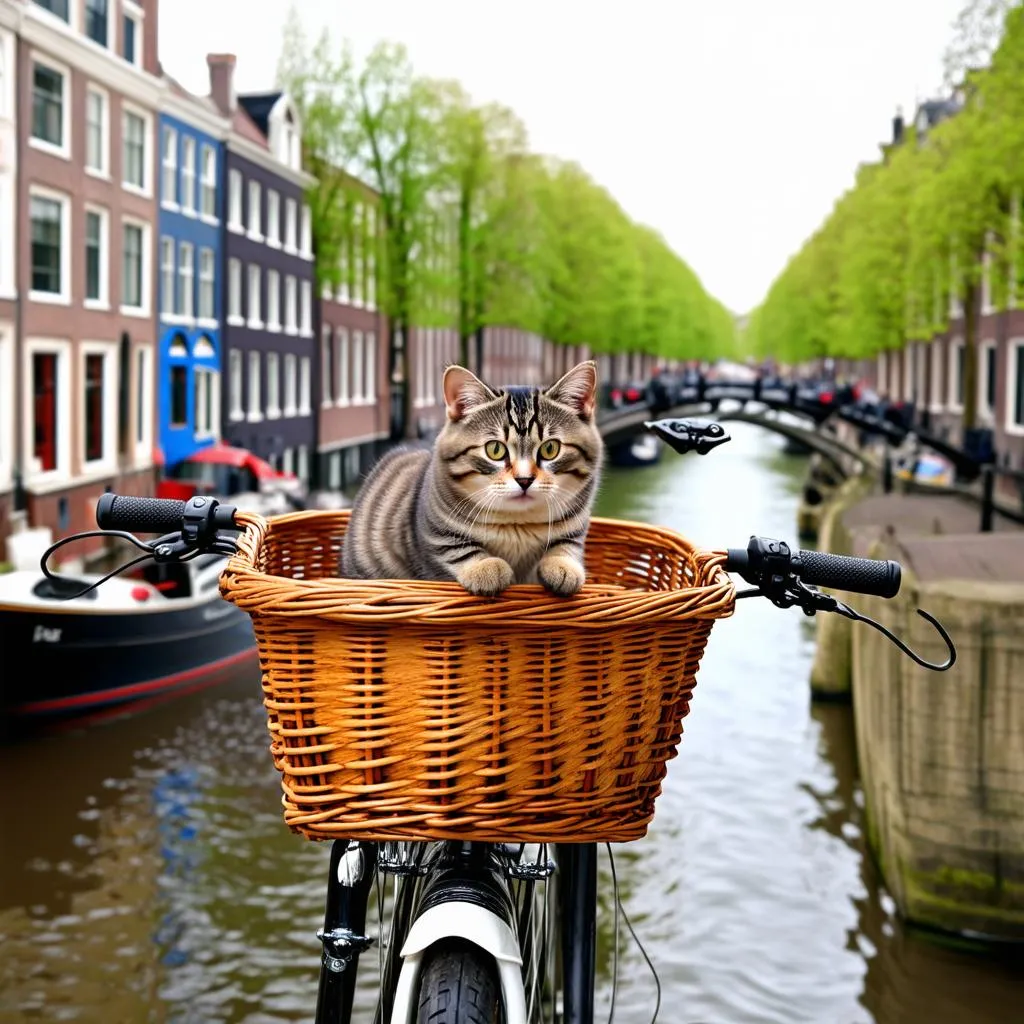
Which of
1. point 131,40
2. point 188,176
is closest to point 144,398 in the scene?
point 188,176

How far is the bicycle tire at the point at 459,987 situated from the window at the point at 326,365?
36.4 meters

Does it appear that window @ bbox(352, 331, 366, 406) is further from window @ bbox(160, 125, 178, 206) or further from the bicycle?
the bicycle

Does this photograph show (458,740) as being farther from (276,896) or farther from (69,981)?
(276,896)

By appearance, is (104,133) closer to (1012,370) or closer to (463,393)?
(1012,370)

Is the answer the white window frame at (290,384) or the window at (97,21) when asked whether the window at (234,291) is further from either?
A: the window at (97,21)

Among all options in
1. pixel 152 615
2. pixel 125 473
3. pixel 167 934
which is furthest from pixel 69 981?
pixel 125 473

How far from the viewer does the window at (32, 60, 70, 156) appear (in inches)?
843

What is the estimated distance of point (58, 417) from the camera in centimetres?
2244

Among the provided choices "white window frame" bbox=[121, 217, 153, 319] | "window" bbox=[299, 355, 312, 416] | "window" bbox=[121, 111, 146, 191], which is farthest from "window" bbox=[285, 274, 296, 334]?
"window" bbox=[121, 111, 146, 191]

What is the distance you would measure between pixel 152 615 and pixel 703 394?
16.5 m

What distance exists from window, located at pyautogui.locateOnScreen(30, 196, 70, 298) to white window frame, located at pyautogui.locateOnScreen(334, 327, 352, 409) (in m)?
17.4

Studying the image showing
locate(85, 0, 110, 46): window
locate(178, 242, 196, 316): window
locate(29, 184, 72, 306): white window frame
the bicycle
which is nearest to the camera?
the bicycle

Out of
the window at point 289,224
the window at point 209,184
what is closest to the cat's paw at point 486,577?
the window at point 209,184

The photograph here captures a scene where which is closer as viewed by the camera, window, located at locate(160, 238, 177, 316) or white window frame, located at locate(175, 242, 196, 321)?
window, located at locate(160, 238, 177, 316)
